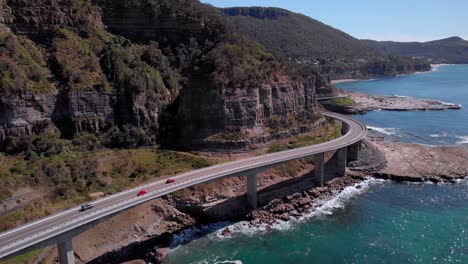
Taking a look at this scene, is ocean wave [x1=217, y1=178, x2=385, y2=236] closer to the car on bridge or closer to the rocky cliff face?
the car on bridge

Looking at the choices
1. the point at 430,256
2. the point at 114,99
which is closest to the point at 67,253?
the point at 114,99

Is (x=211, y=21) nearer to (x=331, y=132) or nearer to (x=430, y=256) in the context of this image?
(x=331, y=132)

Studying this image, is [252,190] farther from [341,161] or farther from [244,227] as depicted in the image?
[341,161]

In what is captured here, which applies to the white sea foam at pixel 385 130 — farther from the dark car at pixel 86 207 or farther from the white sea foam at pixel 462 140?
the dark car at pixel 86 207

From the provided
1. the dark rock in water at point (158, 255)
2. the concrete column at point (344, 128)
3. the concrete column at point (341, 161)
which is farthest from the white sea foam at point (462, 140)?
the dark rock in water at point (158, 255)

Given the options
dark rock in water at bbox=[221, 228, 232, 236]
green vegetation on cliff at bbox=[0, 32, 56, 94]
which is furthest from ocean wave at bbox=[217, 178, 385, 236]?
green vegetation on cliff at bbox=[0, 32, 56, 94]

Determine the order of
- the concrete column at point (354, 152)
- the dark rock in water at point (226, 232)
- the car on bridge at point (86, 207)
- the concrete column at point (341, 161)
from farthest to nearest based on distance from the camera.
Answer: the concrete column at point (354, 152) < the concrete column at point (341, 161) < the dark rock in water at point (226, 232) < the car on bridge at point (86, 207)
